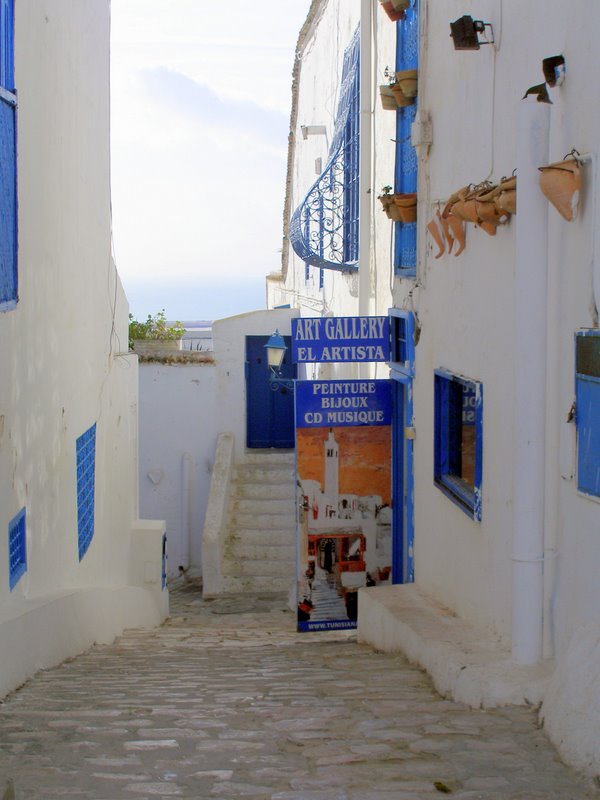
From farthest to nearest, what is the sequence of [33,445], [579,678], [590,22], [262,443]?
[262,443] < [33,445] < [590,22] < [579,678]

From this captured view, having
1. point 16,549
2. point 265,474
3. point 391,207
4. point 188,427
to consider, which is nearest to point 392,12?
point 391,207

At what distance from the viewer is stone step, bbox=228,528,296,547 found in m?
15.3

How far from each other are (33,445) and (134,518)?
721cm

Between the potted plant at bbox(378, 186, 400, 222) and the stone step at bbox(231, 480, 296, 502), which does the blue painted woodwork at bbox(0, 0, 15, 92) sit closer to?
the potted plant at bbox(378, 186, 400, 222)

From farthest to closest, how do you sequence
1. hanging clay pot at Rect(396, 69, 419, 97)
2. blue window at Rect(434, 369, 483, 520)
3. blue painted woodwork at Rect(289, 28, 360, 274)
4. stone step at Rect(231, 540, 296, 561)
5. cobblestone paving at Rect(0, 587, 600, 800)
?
1. stone step at Rect(231, 540, 296, 561)
2. blue painted woodwork at Rect(289, 28, 360, 274)
3. hanging clay pot at Rect(396, 69, 419, 97)
4. blue window at Rect(434, 369, 483, 520)
5. cobblestone paving at Rect(0, 587, 600, 800)

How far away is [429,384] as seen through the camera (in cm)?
803

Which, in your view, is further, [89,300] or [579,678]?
[89,300]

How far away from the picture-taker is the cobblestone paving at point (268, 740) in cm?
366

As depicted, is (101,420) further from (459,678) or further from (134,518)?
(459,678)

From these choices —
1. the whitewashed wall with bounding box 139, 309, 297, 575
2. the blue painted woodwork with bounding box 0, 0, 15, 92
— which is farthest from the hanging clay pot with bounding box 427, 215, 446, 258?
the whitewashed wall with bounding box 139, 309, 297, 575

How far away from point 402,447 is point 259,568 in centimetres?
605

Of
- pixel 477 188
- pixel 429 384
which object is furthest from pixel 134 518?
pixel 477 188

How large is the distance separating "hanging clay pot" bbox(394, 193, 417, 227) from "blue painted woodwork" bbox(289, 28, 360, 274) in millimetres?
3078

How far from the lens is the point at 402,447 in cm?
929
